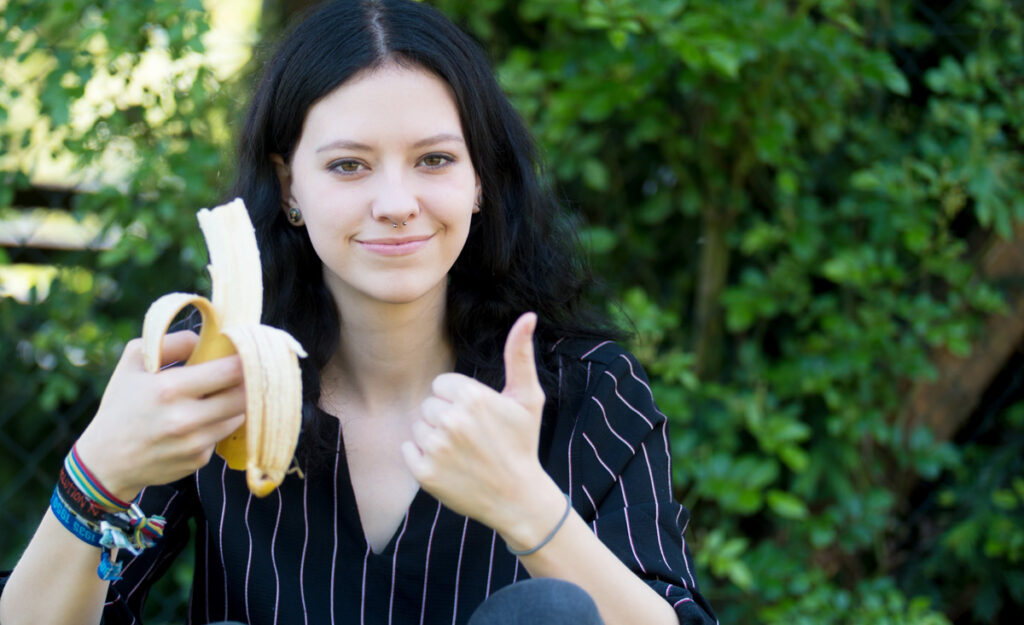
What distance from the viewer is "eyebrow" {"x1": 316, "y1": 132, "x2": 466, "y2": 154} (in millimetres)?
1275

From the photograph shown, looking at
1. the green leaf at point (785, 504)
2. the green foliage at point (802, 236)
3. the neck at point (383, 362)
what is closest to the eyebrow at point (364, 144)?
the neck at point (383, 362)

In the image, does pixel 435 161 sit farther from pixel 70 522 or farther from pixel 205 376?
pixel 70 522

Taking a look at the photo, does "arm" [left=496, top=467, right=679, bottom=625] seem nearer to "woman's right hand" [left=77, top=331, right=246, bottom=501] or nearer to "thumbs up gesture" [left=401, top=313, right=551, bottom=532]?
"thumbs up gesture" [left=401, top=313, right=551, bottom=532]

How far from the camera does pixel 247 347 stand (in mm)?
1017

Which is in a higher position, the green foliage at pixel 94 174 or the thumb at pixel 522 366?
the thumb at pixel 522 366

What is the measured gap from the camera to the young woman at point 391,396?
113 centimetres

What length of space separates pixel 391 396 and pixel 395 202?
1.20 feet

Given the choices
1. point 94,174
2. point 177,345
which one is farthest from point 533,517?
point 94,174

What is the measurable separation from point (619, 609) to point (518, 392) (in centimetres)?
30

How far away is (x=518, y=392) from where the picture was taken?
102cm

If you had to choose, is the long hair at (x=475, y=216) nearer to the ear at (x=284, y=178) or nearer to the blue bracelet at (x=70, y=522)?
the ear at (x=284, y=178)

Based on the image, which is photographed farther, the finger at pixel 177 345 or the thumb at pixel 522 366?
the finger at pixel 177 345

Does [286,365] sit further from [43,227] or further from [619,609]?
[43,227]

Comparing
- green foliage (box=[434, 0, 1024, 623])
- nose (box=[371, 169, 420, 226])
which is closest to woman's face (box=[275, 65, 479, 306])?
nose (box=[371, 169, 420, 226])
